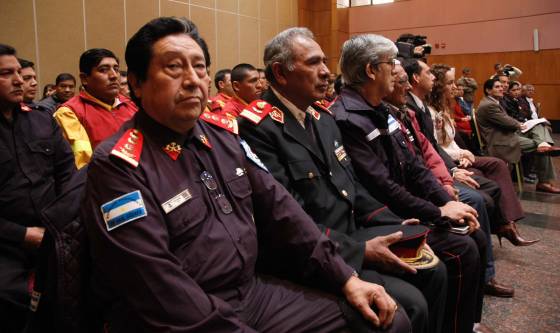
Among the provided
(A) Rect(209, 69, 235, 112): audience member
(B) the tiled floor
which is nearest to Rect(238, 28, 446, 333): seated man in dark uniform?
(B) the tiled floor

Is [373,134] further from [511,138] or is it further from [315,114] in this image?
[511,138]

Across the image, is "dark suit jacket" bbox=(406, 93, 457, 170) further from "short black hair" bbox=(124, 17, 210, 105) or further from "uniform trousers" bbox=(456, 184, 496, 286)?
"short black hair" bbox=(124, 17, 210, 105)

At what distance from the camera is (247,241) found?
1.30 m

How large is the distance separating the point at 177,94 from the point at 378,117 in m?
1.32

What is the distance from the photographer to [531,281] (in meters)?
3.00

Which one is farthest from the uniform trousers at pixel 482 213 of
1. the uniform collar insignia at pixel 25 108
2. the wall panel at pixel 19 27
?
the wall panel at pixel 19 27

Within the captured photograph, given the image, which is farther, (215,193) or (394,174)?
(394,174)

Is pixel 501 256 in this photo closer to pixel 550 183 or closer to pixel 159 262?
pixel 550 183


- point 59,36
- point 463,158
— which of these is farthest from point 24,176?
point 59,36

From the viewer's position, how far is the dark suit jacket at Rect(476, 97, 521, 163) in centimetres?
522

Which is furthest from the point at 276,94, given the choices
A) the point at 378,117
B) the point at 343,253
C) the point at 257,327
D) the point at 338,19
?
the point at 338,19

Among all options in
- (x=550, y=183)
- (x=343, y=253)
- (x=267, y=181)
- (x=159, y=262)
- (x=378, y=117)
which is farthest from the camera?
(x=550, y=183)

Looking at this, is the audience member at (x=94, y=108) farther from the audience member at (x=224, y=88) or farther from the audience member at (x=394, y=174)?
the audience member at (x=224, y=88)

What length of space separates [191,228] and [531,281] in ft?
8.87
